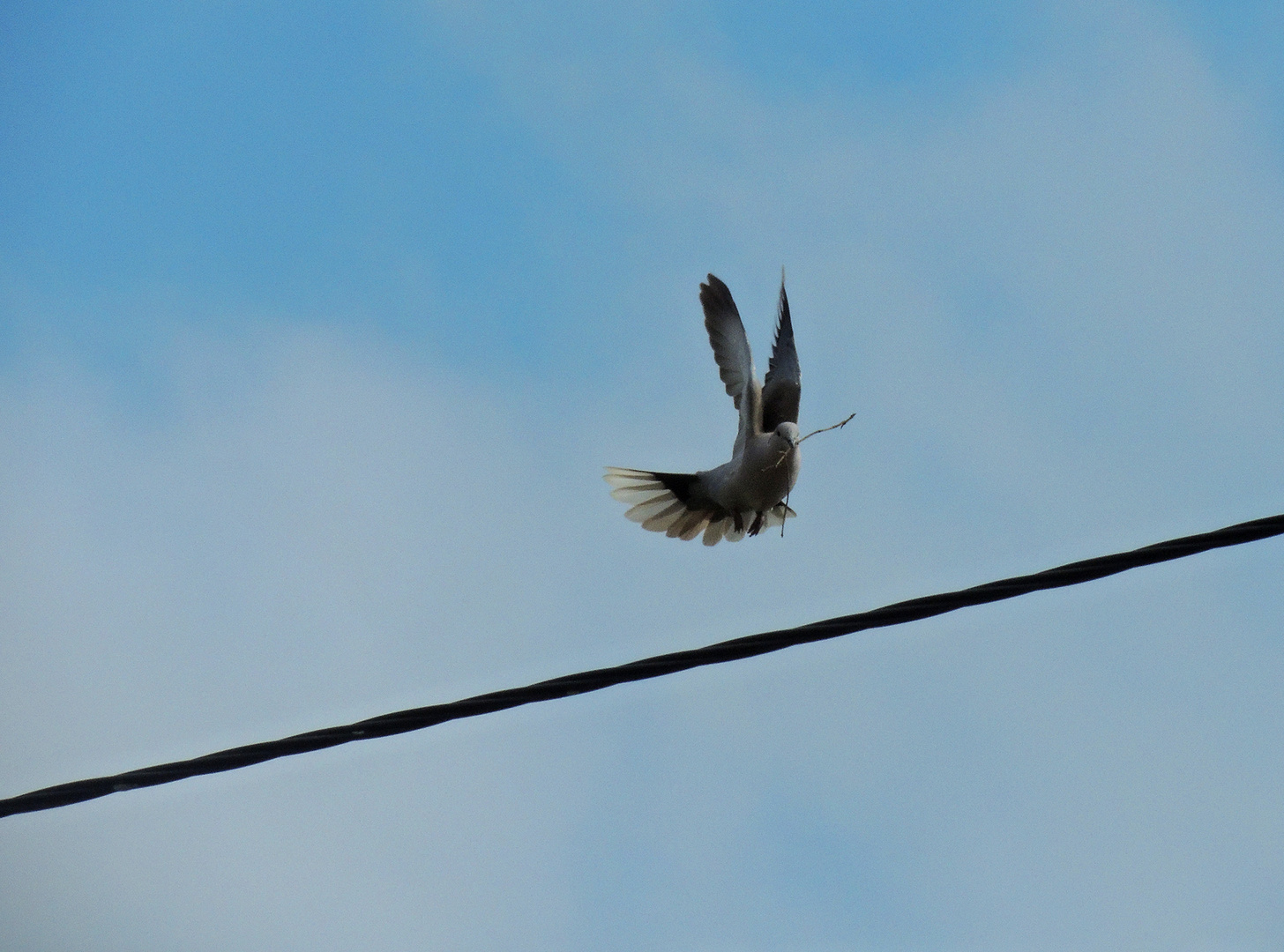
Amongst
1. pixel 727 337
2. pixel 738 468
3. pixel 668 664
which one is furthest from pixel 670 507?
pixel 668 664

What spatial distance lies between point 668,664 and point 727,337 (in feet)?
17.7

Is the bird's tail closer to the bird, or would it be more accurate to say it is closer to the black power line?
the bird

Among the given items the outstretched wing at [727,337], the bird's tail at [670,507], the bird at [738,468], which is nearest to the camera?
the bird at [738,468]

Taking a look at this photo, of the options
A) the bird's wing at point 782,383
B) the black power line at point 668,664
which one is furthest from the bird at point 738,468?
the black power line at point 668,664

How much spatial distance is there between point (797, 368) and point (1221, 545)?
522 cm

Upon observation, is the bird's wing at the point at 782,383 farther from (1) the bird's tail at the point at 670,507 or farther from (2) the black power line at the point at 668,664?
(2) the black power line at the point at 668,664

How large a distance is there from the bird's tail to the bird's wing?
797 millimetres

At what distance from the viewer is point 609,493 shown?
8844mm

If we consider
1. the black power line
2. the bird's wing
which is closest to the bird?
the bird's wing

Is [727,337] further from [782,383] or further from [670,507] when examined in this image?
[670,507]

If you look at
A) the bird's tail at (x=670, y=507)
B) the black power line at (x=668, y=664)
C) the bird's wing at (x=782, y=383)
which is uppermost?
the bird's wing at (x=782, y=383)

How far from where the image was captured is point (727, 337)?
848cm

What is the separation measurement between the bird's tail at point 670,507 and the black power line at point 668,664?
5.39 metres

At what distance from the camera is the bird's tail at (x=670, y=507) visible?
344 inches
